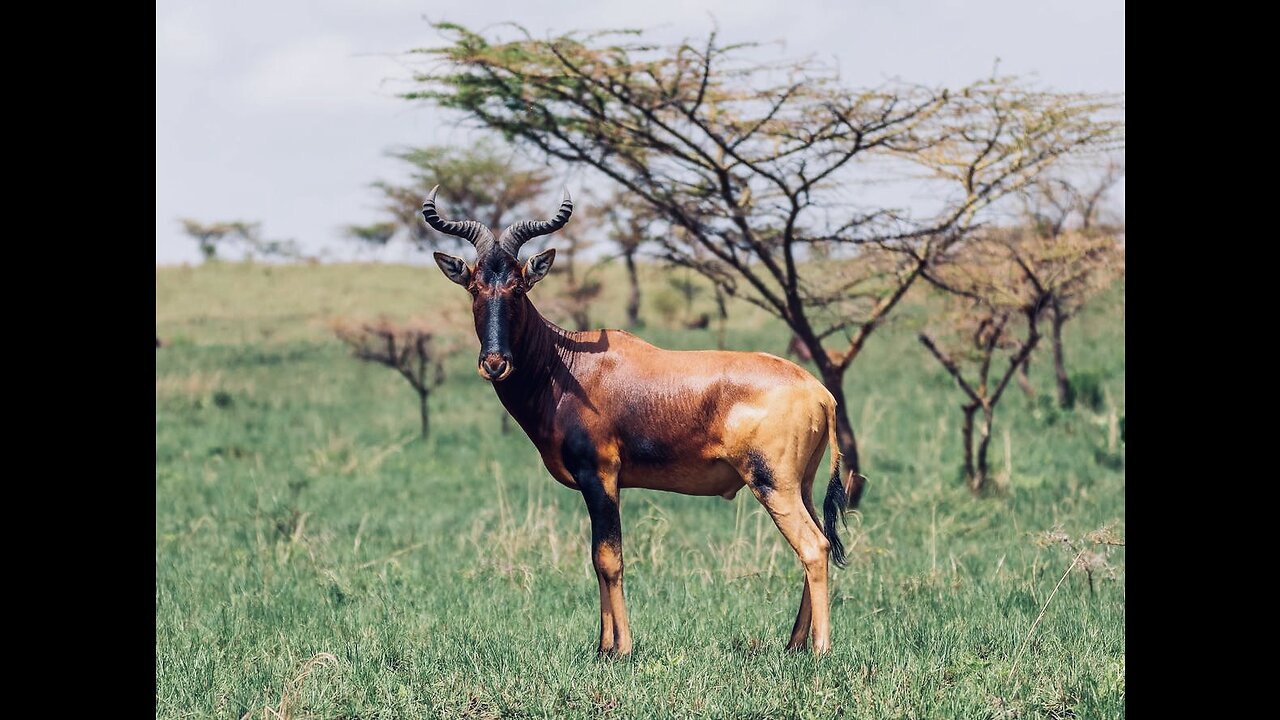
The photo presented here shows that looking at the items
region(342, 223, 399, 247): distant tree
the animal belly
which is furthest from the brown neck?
region(342, 223, 399, 247): distant tree

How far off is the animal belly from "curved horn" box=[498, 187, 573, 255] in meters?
1.40

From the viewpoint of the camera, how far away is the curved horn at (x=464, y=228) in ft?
→ 20.0

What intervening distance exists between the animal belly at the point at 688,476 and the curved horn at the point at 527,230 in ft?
4.59

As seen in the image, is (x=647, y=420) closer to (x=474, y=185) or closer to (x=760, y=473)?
(x=760, y=473)

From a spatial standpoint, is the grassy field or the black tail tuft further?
the black tail tuft

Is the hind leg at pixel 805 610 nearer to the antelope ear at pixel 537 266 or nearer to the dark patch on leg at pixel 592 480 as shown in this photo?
the dark patch on leg at pixel 592 480

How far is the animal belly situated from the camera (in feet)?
21.4

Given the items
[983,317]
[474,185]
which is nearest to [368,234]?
[474,185]

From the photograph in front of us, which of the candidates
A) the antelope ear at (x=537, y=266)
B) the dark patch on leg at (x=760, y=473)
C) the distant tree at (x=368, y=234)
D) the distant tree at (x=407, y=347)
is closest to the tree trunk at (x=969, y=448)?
the dark patch on leg at (x=760, y=473)

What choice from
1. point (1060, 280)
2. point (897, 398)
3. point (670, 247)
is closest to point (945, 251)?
point (1060, 280)

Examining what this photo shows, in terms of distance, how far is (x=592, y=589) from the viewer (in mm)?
8648

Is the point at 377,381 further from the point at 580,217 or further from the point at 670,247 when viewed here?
the point at 670,247

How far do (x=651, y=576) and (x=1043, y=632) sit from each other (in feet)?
9.84

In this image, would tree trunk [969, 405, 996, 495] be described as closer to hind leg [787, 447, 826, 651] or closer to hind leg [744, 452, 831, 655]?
hind leg [787, 447, 826, 651]
